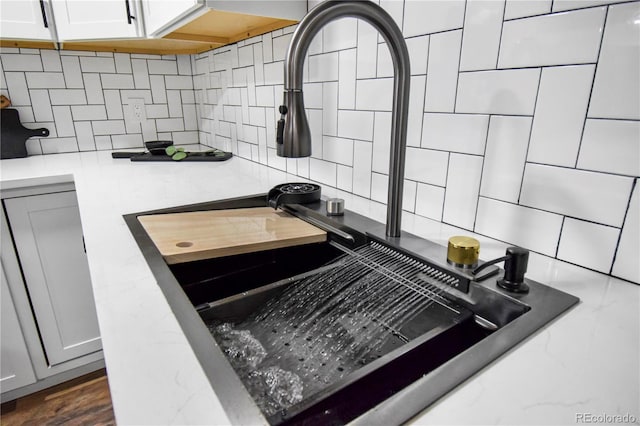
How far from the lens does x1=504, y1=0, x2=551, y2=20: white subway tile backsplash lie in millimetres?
598

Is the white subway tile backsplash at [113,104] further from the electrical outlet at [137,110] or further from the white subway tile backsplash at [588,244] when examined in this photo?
the white subway tile backsplash at [588,244]

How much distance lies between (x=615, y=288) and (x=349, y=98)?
736mm

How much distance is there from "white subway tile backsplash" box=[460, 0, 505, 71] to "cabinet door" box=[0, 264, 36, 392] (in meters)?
1.63

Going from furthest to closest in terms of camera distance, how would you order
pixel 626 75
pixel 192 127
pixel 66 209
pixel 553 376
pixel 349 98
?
1. pixel 192 127
2. pixel 66 209
3. pixel 349 98
4. pixel 626 75
5. pixel 553 376

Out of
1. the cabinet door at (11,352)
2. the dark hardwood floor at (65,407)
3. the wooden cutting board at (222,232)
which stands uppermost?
the wooden cutting board at (222,232)

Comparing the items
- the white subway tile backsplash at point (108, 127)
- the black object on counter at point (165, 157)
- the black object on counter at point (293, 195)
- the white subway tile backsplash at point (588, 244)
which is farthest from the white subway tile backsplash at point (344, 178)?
the white subway tile backsplash at point (108, 127)

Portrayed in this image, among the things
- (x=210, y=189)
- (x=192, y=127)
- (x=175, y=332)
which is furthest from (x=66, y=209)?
(x=175, y=332)

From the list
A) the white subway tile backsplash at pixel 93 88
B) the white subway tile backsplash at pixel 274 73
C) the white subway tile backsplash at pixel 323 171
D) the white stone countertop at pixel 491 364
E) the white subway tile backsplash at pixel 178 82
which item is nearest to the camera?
the white stone countertop at pixel 491 364

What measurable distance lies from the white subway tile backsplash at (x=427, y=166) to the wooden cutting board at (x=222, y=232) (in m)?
0.27

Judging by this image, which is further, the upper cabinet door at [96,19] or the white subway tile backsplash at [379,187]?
the upper cabinet door at [96,19]

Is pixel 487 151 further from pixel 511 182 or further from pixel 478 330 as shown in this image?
pixel 478 330

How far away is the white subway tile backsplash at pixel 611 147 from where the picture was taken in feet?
1.75

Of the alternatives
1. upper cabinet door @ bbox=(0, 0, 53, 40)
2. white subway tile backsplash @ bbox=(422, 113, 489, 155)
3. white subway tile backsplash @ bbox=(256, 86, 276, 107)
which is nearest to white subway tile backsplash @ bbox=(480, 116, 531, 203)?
white subway tile backsplash @ bbox=(422, 113, 489, 155)

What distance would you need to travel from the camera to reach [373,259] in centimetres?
72
